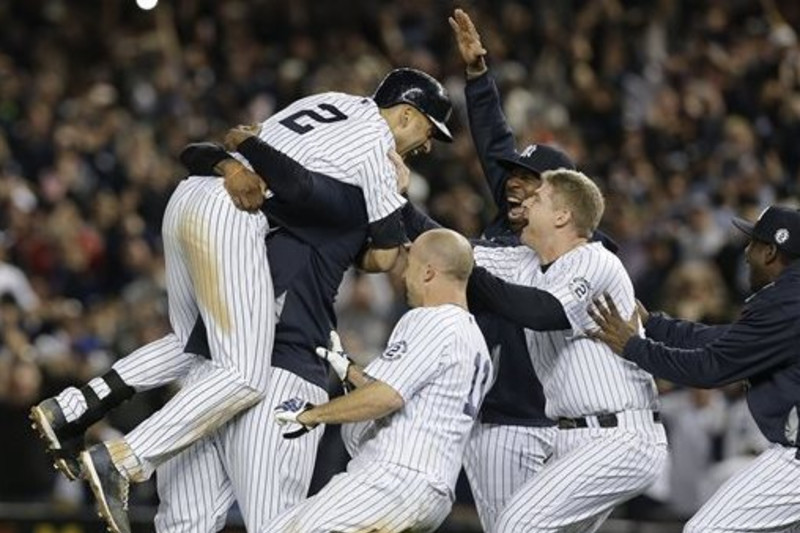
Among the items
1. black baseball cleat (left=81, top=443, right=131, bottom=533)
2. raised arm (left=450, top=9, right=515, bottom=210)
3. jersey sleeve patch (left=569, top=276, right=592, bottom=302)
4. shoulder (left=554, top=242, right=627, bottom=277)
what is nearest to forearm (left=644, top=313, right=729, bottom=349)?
Result: shoulder (left=554, top=242, right=627, bottom=277)

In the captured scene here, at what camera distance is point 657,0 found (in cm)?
1791

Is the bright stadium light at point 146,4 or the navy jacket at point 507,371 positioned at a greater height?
the bright stadium light at point 146,4

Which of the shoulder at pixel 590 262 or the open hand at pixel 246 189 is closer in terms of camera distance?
the open hand at pixel 246 189

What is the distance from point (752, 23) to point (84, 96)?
19.4 ft

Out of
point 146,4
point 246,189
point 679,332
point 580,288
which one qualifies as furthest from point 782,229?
point 146,4

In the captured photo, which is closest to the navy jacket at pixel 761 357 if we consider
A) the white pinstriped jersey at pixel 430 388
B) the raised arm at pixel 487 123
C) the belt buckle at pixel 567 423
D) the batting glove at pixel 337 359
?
the belt buckle at pixel 567 423

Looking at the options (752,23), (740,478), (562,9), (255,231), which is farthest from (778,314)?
(562,9)

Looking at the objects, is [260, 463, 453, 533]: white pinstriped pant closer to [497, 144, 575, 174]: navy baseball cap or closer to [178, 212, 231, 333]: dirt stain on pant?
[178, 212, 231, 333]: dirt stain on pant

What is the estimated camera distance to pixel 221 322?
26.3 ft

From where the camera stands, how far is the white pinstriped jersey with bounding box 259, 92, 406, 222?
320 inches

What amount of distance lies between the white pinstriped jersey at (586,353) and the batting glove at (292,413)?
1.11 m

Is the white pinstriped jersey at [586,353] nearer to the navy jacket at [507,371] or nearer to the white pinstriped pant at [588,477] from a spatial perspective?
the white pinstriped pant at [588,477]

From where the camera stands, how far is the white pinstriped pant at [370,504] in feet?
25.2

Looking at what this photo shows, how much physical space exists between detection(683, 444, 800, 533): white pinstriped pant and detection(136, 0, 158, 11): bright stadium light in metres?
10.5
